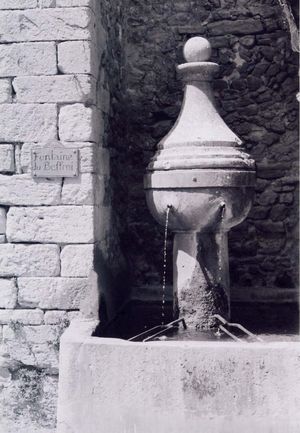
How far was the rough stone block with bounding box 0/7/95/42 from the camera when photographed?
3863 millimetres

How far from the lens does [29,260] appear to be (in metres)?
3.96

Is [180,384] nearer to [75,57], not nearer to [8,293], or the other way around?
[8,293]

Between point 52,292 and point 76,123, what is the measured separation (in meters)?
1.12

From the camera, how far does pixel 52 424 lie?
3918 mm

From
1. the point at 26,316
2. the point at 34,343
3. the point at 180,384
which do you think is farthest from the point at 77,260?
the point at 180,384

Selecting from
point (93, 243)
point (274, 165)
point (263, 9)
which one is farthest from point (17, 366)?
point (263, 9)

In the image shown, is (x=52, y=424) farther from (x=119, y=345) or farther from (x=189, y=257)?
(x=189, y=257)

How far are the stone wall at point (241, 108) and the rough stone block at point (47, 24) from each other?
4.36 ft

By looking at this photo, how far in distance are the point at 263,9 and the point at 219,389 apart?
3245mm

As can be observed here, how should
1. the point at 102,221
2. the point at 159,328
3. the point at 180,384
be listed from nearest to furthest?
the point at 180,384
the point at 159,328
the point at 102,221

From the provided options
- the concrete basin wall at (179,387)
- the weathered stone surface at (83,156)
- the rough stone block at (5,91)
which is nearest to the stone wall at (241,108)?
→ the weathered stone surface at (83,156)

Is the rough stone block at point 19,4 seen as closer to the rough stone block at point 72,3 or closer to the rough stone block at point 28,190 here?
the rough stone block at point 72,3

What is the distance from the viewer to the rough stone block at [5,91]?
3.95m

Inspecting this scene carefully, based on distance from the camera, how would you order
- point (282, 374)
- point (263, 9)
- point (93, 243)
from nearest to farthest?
point (282, 374), point (93, 243), point (263, 9)
